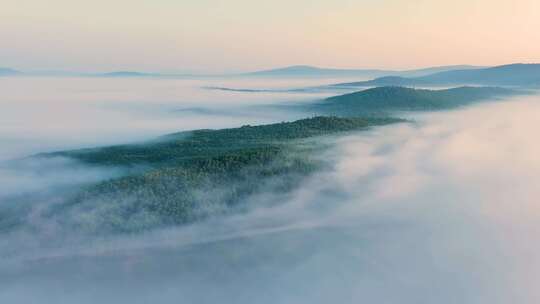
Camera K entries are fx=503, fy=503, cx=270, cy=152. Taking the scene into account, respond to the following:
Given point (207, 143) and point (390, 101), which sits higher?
point (390, 101)

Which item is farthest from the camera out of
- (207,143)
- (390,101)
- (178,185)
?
(390,101)

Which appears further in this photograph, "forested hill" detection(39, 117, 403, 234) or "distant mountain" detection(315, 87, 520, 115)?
"distant mountain" detection(315, 87, 520, 115)

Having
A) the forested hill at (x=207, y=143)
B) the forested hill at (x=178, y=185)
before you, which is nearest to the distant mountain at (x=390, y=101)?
the forested hill at (x=207, y=143)

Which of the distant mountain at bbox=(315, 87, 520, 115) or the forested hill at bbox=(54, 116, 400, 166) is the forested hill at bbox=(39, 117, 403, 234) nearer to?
the forested hill at bbox=(54, 116, 400, 166)

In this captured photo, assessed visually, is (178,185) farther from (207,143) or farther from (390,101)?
(390,101)

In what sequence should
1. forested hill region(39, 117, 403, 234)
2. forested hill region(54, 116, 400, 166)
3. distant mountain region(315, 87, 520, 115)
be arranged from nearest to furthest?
forested hill region(39, 117, 403, 234), forested hill region(54, 116, 400, 166), distant mountain region(315, 87, 520, 115)

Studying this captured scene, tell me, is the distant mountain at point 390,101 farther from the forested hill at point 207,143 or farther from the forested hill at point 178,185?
the forested hill at point 178,185

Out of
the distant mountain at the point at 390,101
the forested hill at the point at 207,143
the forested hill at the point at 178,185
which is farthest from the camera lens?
the distant mountain at the point at 390,101

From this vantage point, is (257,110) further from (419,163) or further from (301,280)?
(301,280)

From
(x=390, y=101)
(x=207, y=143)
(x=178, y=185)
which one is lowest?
(x=178, y=185)

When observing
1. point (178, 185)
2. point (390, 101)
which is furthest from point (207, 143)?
point (390, 101)

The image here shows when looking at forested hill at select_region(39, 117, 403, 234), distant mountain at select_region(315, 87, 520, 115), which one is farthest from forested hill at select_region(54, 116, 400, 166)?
distant mountain at select_region(315, 87, 520, 115)

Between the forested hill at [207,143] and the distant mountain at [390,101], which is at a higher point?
the distant mountain at [390,101]
